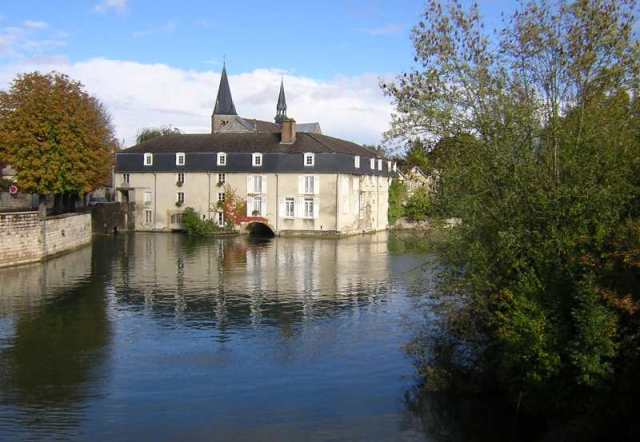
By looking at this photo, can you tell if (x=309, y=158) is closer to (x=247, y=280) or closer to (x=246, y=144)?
(x=246, y=144)

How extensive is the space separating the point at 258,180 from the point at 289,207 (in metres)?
2.97

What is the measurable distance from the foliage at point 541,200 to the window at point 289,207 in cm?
3413

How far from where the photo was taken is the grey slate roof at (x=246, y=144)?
48656 mm

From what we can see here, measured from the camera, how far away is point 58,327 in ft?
63.3

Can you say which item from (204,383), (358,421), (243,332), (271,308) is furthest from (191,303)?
(358,421)

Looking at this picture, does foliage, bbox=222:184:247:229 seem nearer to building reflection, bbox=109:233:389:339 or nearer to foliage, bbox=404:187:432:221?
building reflection, bbox=109:233:389:339

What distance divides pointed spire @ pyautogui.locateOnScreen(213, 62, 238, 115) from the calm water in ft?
159

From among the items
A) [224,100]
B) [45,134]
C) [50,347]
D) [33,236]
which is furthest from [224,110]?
[50,347]

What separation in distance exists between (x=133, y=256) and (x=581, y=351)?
2900 cm

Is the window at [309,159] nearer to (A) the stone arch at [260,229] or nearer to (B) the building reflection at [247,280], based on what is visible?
(A) the stone arch at [260,229]

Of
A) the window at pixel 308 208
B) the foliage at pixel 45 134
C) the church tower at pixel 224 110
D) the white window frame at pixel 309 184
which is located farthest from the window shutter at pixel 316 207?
the church tower at pixel 224 110

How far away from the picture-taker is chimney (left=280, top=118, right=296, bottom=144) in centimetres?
4888

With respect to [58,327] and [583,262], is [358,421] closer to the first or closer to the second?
[583,262]

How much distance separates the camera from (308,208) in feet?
158
